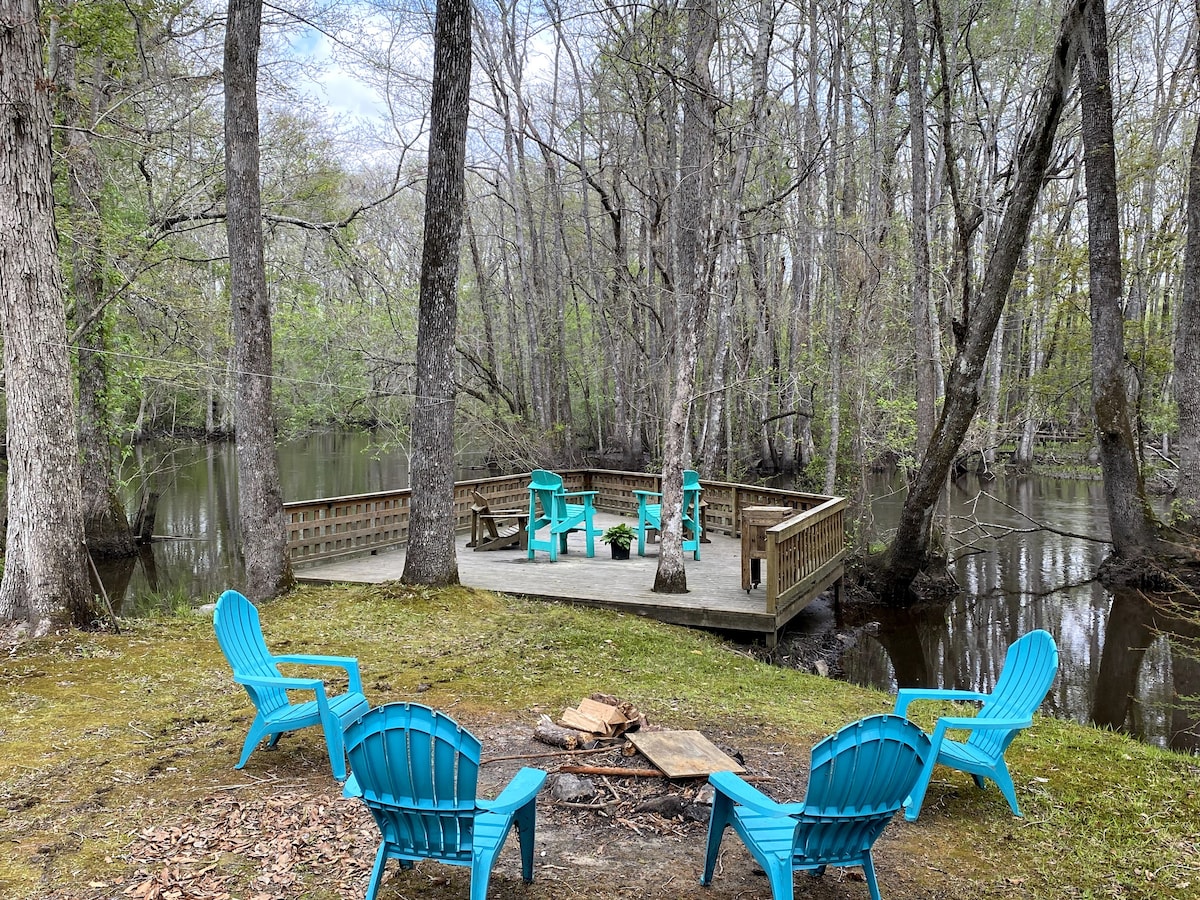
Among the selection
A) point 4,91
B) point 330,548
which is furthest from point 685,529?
point 4,91

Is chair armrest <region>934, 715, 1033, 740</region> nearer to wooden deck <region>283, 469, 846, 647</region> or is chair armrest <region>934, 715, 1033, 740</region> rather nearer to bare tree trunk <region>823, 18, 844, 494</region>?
wooden deck <region>283, 469, 846, 647</region>

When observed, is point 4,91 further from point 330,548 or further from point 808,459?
point 808,459

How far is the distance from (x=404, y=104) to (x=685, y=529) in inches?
439

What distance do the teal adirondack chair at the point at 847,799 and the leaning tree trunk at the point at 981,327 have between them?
7900mm

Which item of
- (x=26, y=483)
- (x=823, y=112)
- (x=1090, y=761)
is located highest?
(x=823, y=112)

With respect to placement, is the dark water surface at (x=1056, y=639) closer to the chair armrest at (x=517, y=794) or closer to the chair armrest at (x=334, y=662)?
the chair armrest at (x=517, y=794)

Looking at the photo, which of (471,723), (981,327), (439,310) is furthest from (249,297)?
(981,327)

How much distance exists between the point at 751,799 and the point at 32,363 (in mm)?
5867

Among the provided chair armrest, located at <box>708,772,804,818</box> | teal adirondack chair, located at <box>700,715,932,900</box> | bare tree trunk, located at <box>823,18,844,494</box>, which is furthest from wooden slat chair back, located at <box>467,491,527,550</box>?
teal adirondack chair, located at <box>700,715,932,900</box>

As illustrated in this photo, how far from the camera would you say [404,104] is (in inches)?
649

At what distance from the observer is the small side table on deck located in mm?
8844

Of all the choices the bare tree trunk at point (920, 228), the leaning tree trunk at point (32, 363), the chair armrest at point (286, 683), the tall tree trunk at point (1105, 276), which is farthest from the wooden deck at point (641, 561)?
the chair armrest at point (286, 683)

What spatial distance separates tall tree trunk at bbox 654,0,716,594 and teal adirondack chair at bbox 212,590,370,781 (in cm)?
509

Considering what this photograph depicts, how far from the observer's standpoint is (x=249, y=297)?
8.05 metres
